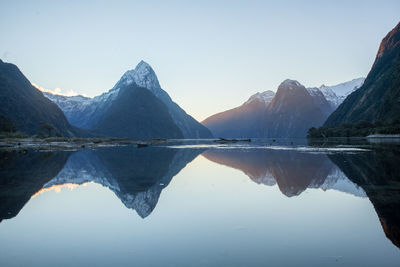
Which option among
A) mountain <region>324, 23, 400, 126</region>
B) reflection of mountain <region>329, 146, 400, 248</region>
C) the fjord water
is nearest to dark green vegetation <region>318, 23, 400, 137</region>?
mountain <region>324, 23, 400, 126</region>

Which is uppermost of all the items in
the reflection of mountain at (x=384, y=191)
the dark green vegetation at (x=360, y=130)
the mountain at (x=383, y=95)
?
the mountain at (x=383, y=95)

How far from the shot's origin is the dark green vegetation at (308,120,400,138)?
106075mm

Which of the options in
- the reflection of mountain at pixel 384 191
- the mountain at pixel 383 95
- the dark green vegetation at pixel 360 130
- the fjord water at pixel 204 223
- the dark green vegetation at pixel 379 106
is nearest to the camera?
the fjord water at pixel 204 223

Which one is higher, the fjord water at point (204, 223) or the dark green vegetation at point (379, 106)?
the dark green vegetation at point (379, 106)

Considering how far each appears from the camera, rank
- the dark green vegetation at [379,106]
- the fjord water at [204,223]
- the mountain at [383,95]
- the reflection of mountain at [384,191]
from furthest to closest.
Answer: the mountain at [383,95]
the dark green vegetation at [379,106]
the reflection of mountain at [384,191]
the fjord water at [204,223]

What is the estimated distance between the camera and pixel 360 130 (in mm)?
135250

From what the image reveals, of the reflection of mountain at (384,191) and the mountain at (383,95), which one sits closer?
the reflection of mountain at (384,191)

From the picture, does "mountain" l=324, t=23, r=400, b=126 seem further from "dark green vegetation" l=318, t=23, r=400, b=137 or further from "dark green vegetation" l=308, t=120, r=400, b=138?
"dark green vegetation" l=308, t=120, r=400, b=138

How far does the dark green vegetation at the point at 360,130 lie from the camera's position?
348ft

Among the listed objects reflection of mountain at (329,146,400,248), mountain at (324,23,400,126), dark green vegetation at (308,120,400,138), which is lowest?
reflection of mountain at (329,146,400,248)

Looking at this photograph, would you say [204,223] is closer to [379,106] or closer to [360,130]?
[360,130]

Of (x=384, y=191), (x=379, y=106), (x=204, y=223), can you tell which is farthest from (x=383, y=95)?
(x=204, y=223)

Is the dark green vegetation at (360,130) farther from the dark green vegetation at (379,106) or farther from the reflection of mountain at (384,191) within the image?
the reflection of mountain at (384,191)

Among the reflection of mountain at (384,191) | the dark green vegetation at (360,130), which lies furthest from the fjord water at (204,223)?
the dark green vegetation at (360,130)
